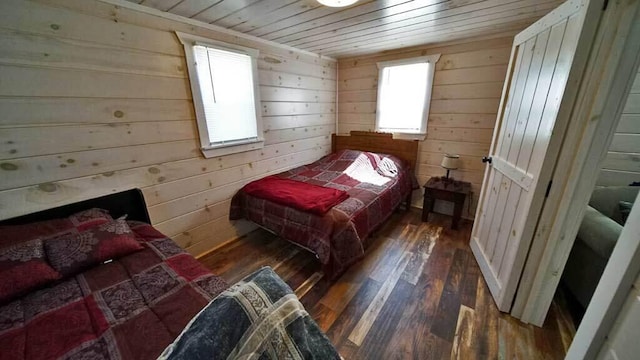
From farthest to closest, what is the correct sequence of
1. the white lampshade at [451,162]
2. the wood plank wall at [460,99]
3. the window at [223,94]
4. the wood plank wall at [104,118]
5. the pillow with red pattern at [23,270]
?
1. the white lampshade at [451,162]
2. the wood plank wall at [460,99]
3. the window at [223,94]
4. the wood plank wall at [104,118]
5. the pillow with red pattern at [23,270]

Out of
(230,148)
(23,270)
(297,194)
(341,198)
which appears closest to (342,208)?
(341,198)

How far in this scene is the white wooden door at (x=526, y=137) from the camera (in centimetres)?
117

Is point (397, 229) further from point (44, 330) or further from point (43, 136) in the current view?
point (43, 136)

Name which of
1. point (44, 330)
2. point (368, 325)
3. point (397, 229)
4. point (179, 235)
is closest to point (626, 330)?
point (368, 325)

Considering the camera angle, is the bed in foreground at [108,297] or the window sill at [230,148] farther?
the window sill at [230,148]

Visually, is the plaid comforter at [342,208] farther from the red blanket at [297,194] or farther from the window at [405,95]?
the window at [405,95]

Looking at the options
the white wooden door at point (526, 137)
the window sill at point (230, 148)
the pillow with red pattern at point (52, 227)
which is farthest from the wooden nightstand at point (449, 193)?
the pillow with red pattern at point (52, 227)

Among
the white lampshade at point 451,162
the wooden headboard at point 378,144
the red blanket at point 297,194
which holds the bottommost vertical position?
the red blanket at point 297,194

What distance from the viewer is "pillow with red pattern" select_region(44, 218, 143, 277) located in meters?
1.15

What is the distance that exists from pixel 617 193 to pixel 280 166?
9.72 ft

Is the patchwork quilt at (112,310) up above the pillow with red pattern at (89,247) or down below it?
below

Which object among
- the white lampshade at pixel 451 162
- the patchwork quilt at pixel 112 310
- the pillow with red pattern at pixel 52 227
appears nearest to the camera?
the patchwork quilt at pixel 112 310

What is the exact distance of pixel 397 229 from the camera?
8.71 ft

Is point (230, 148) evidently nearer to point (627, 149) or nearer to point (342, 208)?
point (342, 208)
